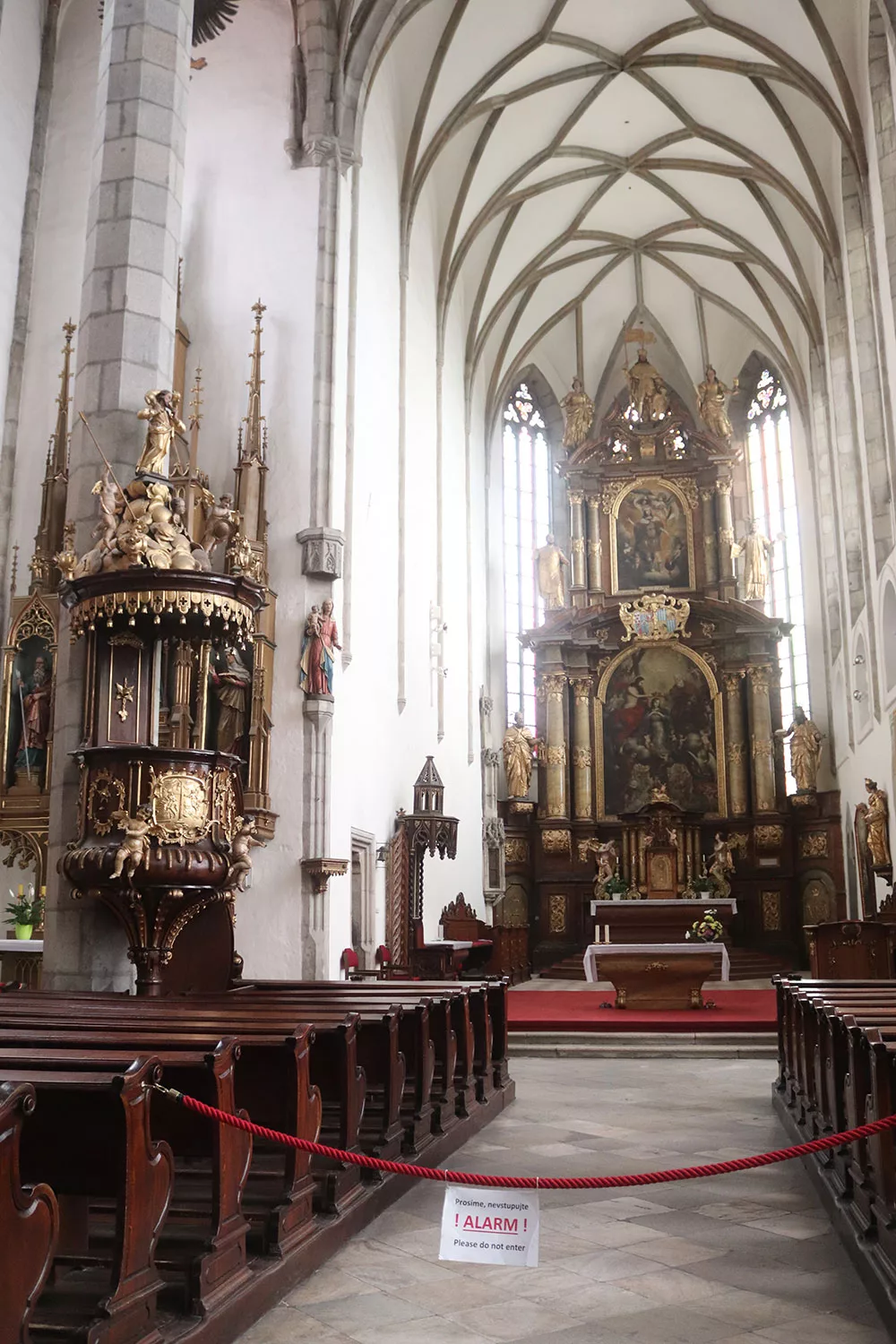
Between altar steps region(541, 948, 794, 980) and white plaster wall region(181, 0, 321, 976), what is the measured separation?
1078cm

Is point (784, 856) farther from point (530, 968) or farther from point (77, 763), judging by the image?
point (77, 763)

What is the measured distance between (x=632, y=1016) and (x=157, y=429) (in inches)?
340

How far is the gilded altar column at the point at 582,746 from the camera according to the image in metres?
25.5

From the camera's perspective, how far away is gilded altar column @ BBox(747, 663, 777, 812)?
2455cm

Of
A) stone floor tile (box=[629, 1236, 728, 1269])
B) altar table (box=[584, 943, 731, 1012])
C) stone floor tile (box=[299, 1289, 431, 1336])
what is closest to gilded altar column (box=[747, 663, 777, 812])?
altar table (box=[584, 943, 731, 1012])

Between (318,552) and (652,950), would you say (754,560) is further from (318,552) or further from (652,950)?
(318,552)

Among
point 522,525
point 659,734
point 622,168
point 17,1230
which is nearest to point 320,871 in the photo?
point 17,1230

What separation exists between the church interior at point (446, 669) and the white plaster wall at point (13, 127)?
0.24 ft

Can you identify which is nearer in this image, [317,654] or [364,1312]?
[364,1312]

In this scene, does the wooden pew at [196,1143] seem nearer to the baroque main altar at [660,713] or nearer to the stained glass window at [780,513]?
the baroque main altar at [660,713]

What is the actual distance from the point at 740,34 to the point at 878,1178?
19093 millimetres

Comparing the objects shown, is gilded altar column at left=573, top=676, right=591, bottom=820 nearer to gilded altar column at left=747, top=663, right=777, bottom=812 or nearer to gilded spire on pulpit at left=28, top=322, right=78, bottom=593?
gilded altar column at left=747, top=663, right=777, bottom=812

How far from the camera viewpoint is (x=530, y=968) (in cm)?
2317

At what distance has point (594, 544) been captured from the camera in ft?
89.9
